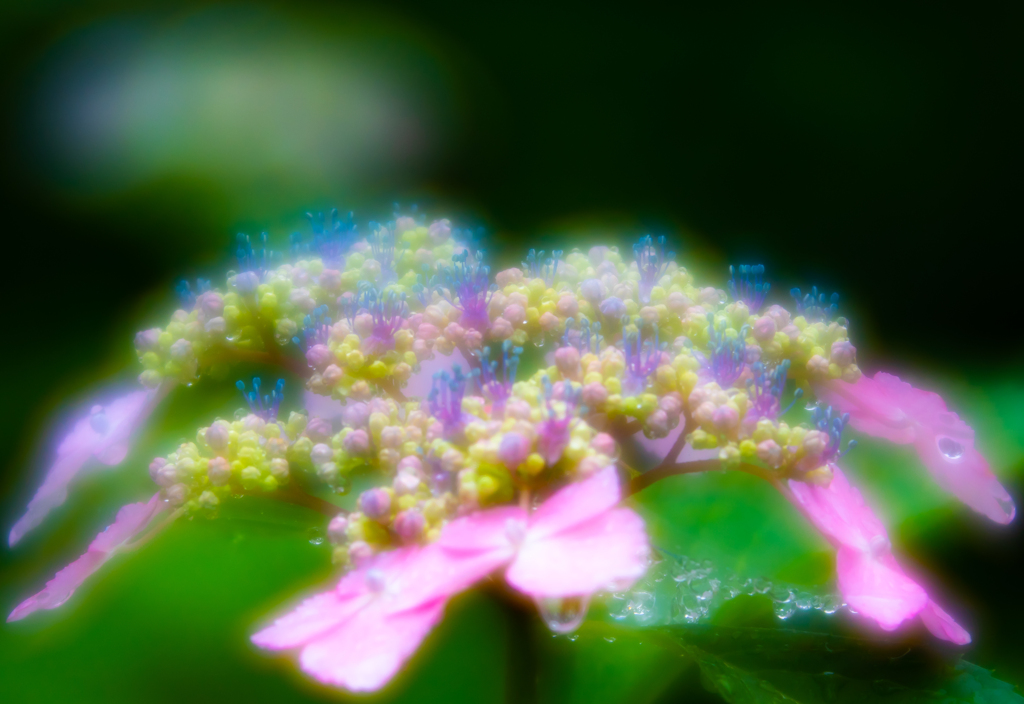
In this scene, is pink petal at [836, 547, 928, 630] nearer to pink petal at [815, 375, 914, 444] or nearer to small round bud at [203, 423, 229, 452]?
pink petal at [815, 375, 914, 444]

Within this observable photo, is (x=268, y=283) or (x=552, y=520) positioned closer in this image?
(x=552, y=520)

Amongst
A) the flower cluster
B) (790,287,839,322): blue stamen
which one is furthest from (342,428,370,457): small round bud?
(790,287,839,322): blue stamen

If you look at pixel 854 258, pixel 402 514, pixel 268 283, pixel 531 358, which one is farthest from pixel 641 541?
pixel 854 258

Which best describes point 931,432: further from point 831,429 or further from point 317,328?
point 317,328

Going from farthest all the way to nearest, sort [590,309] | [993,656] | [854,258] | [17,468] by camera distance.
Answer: [854,258], [17,468], [993,656], [590,309]

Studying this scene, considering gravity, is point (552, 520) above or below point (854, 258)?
above

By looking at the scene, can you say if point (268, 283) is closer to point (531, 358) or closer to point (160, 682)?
point (531, 358)
